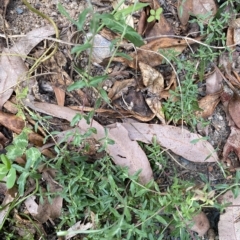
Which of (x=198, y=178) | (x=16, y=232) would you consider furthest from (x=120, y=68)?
(x=16, y=232)

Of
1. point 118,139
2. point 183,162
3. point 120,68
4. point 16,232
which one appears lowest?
point 16,232

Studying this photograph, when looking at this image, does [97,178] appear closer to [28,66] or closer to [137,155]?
[137,155]

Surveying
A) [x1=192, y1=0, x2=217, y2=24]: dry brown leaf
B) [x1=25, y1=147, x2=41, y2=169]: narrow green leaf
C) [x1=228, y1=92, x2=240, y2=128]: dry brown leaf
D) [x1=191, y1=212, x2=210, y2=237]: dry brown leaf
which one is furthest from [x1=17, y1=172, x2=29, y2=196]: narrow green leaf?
[x1=192, y1=0, x2=217, y2=24]: dry brown leaf

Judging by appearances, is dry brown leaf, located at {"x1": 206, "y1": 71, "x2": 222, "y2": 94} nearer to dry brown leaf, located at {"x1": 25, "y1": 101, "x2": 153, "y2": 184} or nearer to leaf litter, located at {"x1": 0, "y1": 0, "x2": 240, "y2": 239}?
leaf litter, located at {"x1": 0, "y1": 0, "x2": 240, "y2": 239}

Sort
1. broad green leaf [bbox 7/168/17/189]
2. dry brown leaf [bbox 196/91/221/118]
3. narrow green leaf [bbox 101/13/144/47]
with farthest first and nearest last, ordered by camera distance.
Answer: dry brown leaf [bbox 196/91/221/118]
broad green leaf [bbox 7/168/17/189]
narrow green leaf [bbox 101/13/144/47]

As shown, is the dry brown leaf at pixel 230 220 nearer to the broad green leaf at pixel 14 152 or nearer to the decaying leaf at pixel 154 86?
the decaying leaf at pixel 154 86

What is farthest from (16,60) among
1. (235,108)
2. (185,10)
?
(235,108)

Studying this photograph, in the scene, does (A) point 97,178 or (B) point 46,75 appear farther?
(B) point 46,75
